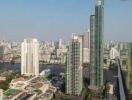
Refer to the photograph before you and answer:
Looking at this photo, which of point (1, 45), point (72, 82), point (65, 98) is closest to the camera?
point (65, 98)

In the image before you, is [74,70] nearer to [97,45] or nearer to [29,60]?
[97,45]

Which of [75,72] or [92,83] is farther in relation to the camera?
[92,83]

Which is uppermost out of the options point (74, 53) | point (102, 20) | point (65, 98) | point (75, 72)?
point (102, 20)

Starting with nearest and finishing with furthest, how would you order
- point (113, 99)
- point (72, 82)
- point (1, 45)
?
point (113, 99), point (72, 82), point (1, 45)

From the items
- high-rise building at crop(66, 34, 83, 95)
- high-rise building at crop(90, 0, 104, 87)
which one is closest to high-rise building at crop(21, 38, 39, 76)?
high-rise building at crop(90, 0, 104, 87)

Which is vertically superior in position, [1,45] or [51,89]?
[1,45]

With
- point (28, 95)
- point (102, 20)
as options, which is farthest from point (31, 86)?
point (102, 20)

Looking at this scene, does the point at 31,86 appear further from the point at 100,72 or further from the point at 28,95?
the point at 100,72
